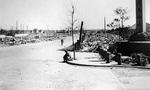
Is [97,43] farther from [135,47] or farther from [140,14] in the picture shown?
[135,47]

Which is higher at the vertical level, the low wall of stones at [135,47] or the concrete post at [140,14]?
the concrete post at [140,14]

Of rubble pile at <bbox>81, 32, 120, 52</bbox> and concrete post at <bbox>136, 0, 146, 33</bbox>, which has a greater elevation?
concrete post at <bbox>136, 0, 146, 33</bbox>

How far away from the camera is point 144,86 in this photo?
996 cm

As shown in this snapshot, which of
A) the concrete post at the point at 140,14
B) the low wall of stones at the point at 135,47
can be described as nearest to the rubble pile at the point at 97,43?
the low wall of stones at the point at 135,47

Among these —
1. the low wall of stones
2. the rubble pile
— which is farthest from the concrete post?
the rubble pile

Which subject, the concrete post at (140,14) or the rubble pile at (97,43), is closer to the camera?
the concrete post at (140,14)

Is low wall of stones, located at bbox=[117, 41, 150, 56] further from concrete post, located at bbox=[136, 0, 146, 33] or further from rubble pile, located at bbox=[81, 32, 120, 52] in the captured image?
rubble pile, located at bbox=[81, 32, 120, 52]

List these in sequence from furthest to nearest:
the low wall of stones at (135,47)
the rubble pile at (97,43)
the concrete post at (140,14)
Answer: the rubble pile at (97,43)
the concrete post at (140,14)
the low wall of stones at (135,47)

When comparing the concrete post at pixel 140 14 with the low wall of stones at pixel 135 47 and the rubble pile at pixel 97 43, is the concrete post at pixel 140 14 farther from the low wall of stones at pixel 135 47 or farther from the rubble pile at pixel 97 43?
the rubble pile at pixel 97 43

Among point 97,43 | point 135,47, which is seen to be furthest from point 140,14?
point 97,43

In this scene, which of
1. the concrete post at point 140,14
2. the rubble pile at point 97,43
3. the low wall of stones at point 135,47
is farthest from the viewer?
the rubble pile at point 97,43

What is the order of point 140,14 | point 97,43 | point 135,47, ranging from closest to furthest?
point 135,47 → point 140,14 → point 97,43

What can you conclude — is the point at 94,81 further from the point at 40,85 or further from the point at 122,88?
the point at 40,85

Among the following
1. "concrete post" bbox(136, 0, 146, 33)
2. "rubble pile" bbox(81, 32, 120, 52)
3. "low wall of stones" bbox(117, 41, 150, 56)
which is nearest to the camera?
"low wall of stones" bbox(117, 41, 150, 56)
